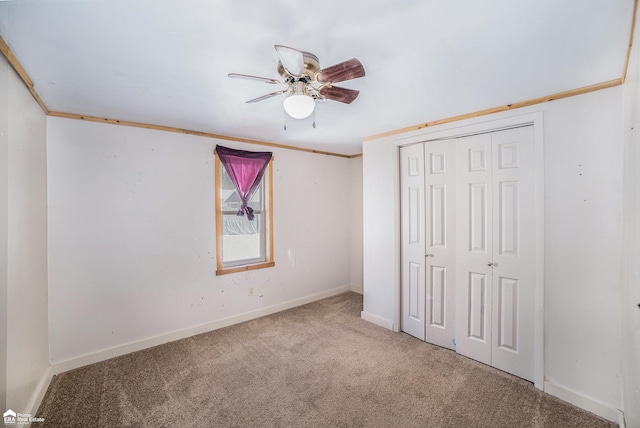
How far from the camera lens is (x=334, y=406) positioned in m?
2.01

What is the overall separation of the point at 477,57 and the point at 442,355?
2586mm

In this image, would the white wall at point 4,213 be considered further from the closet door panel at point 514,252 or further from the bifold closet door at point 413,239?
the closet door panel at point 514,252

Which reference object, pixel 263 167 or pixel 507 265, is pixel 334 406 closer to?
pixel 507 265

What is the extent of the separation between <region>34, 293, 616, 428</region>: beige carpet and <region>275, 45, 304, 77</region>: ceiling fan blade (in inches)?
87.8

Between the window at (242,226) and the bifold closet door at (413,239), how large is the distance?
1.77 meters

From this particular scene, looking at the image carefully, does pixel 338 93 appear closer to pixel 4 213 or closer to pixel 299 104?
pixel 299 104

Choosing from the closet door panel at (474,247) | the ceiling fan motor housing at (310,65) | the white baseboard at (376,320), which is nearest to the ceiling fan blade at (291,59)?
the ceiling fan motor housing at (310,65)

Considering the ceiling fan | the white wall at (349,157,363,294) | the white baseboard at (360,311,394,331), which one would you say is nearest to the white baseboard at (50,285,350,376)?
the white wall at (349,157,363,294)

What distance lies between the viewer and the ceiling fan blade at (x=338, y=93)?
170cm

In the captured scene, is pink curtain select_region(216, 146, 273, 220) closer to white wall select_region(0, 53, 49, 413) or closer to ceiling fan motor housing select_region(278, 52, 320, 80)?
white wall select_region(0, 53, 49, 413)

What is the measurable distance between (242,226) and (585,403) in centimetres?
361

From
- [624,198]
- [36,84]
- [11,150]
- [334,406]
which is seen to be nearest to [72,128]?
[36,84]

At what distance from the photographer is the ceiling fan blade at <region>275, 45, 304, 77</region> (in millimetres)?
1212

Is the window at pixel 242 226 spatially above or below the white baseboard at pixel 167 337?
above
